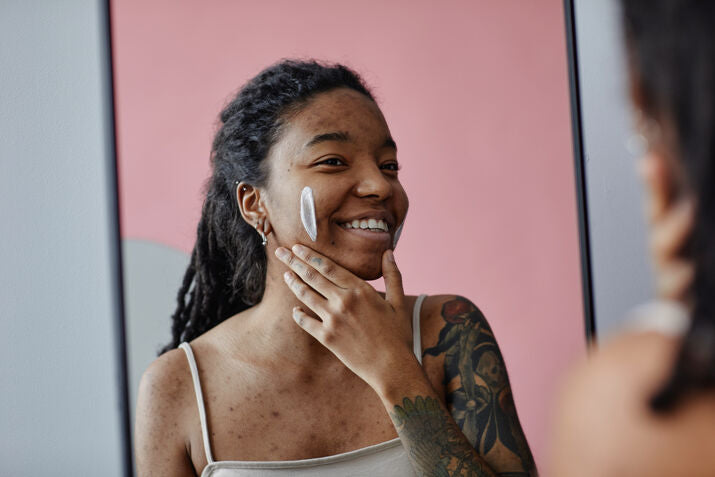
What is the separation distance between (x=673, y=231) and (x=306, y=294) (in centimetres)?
79

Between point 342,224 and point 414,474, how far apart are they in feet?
1.29

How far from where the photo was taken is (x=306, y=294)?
1104 mm

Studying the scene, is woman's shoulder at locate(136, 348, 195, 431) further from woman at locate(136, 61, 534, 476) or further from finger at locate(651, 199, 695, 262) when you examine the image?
finger at locate(651, 199, 695, 262)

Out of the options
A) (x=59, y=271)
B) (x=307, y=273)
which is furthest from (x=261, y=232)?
(x=59, y=271)

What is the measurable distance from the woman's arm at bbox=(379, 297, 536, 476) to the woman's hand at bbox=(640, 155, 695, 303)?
2.09 feet

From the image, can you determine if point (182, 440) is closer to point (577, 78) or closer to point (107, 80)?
point (107, 80)

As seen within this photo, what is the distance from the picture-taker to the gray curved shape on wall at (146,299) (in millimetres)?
1463

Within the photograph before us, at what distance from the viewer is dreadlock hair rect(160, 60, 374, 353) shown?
47.3 inches

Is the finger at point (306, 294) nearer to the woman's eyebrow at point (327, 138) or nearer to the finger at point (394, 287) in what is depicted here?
the finger at point (394, 287)

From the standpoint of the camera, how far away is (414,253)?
63.7 inches

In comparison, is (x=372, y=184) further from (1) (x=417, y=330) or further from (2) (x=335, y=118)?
(1) (x=417, y=330)

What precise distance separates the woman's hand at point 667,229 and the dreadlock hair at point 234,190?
0.86 metres

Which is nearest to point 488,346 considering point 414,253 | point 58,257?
point 414,253

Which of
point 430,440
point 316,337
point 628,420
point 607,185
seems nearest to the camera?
point 628,420
